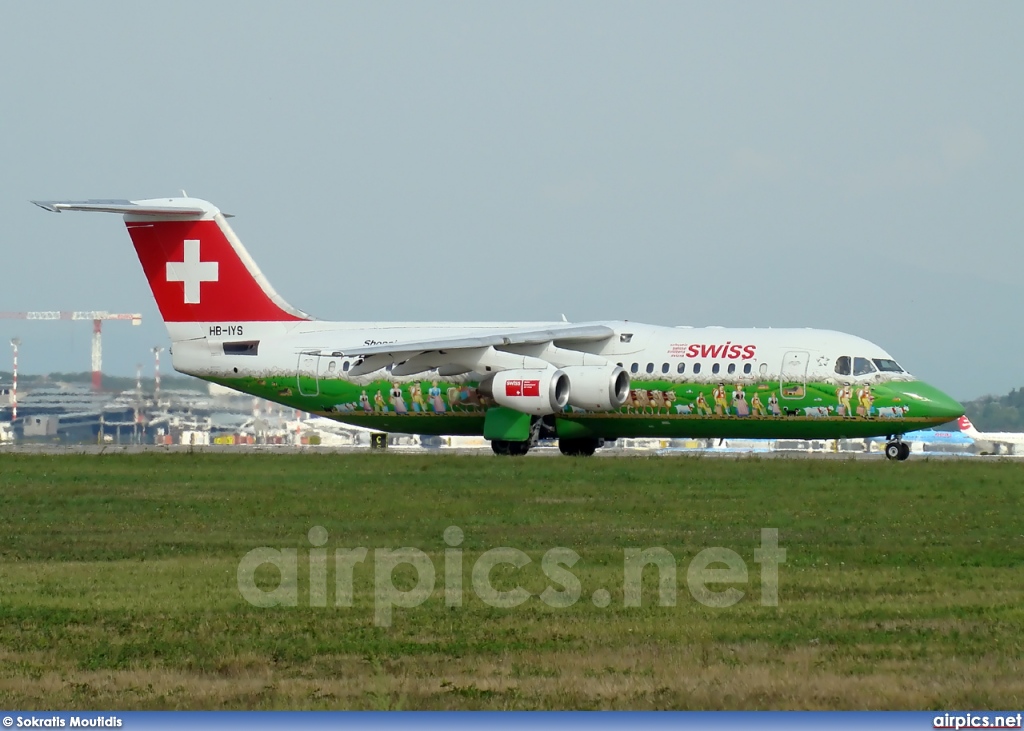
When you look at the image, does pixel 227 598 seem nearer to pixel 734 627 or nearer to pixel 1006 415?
pixel 734 627

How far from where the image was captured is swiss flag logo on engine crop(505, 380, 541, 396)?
32.9 meters

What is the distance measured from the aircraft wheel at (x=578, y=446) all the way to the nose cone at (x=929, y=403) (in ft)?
24.5

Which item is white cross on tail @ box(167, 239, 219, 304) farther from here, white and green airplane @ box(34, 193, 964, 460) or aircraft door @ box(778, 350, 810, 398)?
aircraft door @ box(778, 350, 810, 398)

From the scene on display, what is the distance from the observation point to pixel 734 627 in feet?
39.4

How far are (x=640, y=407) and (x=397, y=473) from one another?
277 inches

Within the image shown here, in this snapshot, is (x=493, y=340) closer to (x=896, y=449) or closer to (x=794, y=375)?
(x=794, y=375)

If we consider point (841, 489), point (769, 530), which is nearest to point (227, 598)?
point (769, 530)

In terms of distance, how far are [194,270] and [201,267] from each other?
0.19 metres

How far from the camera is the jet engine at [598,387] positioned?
32.6 m

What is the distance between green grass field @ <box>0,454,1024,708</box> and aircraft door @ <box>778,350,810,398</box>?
265 inches
